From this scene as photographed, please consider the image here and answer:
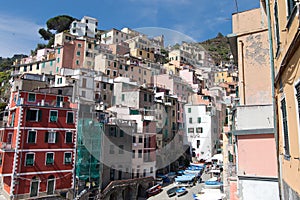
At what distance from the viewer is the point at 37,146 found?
72.8 ft

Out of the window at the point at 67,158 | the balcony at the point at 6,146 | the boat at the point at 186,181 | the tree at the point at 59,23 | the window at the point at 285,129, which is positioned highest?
the tree at the point at 59,23

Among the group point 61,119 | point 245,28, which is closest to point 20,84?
point 61,119

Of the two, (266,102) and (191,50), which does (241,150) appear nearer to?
(266,102)

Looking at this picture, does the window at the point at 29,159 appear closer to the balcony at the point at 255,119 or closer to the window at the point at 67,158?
the window at the point at 67,158

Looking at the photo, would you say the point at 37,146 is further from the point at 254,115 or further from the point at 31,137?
the point at 254,115

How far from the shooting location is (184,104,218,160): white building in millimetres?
40938

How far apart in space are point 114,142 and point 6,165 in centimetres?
962

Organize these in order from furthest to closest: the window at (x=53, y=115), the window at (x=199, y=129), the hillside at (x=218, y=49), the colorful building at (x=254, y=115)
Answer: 1. the hillside at (x=218, y=49)
2. the window at (x=199, y=129)
3. the window at (x=53, y=115)
4. the colorful building at (x=254, y=115)

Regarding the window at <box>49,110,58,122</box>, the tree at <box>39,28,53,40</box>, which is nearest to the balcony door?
the window at <box>49,110,58,122</box>

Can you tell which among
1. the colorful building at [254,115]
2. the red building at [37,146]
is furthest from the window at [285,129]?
the red building at [37,146]

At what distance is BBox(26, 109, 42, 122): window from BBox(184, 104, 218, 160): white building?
26.0m

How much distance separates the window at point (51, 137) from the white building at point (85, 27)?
1760 inches

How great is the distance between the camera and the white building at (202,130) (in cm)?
4094

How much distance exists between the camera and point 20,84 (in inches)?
1257
